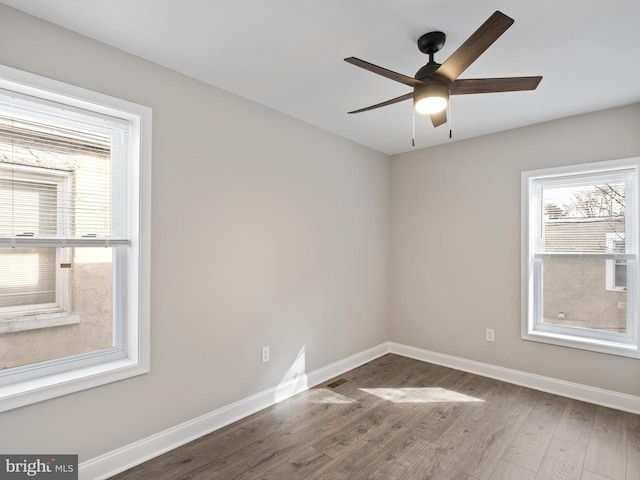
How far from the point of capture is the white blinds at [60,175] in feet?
6.02

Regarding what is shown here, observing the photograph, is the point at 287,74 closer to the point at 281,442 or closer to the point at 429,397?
the point at 281,442

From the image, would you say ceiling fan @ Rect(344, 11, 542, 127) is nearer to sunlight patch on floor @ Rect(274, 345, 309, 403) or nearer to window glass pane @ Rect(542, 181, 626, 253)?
window glass pane @ Rect(542, 181, 626, 253)

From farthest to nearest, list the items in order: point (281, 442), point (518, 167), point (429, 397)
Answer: point (518, 167) < point (429, 397) < point (281, 442)

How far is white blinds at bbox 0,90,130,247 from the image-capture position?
1.84 metres

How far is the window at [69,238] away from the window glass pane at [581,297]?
356 cm

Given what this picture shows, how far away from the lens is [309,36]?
1.99 m

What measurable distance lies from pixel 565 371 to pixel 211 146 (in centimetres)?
367

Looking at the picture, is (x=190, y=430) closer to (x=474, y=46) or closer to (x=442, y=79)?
(x=442, y=79)

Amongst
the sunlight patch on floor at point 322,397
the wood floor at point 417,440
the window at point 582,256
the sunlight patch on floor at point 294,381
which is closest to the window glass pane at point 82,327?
the wood floor at point 417,440

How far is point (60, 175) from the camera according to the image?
6.56 feet

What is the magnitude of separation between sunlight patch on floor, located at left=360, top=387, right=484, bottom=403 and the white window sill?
245 centimetres

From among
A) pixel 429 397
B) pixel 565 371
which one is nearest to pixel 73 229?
pixel 429 397

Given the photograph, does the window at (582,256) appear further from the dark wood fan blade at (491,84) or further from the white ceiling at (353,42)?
the dark wood fan blade at (491,84)

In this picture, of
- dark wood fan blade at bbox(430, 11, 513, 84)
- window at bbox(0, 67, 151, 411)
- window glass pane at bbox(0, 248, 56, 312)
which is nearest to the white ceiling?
dark wood fan blade at bbox(430, 11, 513, 84)
